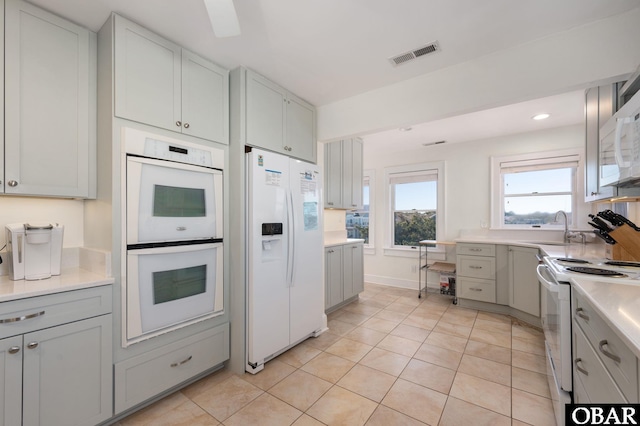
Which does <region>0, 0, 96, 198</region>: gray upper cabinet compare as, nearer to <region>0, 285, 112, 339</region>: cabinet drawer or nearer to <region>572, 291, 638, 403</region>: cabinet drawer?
<region>0, 285, 112, 339</region>: cabinet drawer

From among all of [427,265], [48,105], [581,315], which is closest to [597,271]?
[581,315]

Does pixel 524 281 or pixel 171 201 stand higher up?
pixel 171 201

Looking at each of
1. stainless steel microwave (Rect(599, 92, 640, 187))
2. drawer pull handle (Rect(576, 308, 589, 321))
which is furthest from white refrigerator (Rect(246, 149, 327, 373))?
stainless steel microwave (Rect(599, 92, 640, 187))

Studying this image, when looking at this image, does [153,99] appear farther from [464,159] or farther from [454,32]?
[464,159]

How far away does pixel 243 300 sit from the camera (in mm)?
2314

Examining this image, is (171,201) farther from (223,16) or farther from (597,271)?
(597,271)

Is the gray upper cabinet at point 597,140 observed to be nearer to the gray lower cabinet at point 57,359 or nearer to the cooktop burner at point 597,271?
the cooktop burner at point 597,271

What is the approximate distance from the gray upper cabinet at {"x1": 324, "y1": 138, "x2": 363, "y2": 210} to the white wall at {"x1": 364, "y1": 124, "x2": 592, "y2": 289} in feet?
1.84

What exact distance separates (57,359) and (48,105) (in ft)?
4.77

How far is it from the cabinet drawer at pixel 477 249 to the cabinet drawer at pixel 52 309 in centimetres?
405

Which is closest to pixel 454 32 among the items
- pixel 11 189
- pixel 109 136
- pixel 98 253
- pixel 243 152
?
pixel 243 152

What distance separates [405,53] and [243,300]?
2310 mm

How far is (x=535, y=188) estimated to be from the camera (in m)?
4.13

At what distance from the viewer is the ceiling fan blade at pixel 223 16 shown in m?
1.22
